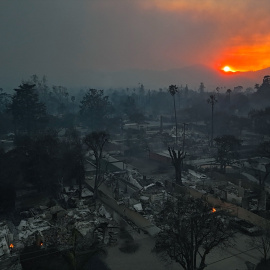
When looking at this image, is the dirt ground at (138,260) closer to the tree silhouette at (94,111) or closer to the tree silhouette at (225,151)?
the tree silhouette at (225,151)

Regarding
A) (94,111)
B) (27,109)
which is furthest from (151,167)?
(94,111)

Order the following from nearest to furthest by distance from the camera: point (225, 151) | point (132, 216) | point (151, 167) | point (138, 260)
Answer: point (138, 260) < point (132, 216) < point (225, 151) < point (151, 167)

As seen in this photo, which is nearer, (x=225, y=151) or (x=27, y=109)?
(x=225, y=151)

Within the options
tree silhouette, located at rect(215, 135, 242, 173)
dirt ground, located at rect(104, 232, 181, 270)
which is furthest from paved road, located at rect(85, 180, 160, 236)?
tree silhouette, located at rect(215, 135, 242, 173)

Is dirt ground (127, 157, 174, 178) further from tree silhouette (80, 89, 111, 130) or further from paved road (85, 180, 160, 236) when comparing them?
tree silhouette (80, 89, 111, 130)

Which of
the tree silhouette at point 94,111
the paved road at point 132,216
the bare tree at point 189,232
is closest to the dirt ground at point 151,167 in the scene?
the paved road at point 132,216

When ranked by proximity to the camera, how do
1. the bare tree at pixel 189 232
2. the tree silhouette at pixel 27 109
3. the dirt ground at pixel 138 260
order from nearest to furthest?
1. the bare tree at pixel 189 232
2. the dirt ground at pixel 138 260
3. the tree silhouette at pixel 27 109

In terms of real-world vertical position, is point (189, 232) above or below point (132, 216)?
above

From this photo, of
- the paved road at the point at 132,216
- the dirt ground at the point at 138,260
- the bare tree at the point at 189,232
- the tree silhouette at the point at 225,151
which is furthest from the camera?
the tree silhouette at the point at 225,151

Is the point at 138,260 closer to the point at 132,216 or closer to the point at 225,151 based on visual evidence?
the point at 132,216

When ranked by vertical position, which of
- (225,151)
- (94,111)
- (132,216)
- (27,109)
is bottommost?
(132,216)

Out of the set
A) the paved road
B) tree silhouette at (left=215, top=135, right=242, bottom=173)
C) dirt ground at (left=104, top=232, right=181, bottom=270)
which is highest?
tree silhouette at (left=215, top=135, right=242, bottom=173)

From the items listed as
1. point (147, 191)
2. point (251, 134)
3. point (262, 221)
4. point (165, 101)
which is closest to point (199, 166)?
point (147, 191)
